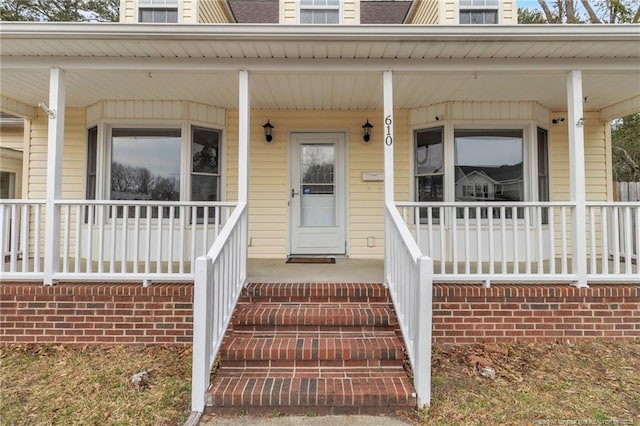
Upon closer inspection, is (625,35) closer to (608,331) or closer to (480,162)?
(480,162)

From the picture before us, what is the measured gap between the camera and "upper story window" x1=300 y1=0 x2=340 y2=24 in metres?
5.99

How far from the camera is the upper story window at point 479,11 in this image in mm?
5766

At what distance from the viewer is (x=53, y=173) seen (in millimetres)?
3652

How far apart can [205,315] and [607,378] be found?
321cm

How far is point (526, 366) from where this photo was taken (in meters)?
3.10

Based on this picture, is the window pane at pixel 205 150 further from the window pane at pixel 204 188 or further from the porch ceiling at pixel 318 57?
the porch ceiling at pixel 318 57

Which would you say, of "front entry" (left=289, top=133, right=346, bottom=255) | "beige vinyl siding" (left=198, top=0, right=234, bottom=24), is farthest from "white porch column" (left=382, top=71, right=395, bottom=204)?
"beige vinyl siding" (left=198, top=0, right=234, bottom=24)

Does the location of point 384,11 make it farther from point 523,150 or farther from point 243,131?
point 243,131

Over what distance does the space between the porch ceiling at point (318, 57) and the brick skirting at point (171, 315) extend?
7.48 ft

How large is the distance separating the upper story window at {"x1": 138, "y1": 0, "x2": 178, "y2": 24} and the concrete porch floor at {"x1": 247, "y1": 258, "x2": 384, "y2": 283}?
412cm

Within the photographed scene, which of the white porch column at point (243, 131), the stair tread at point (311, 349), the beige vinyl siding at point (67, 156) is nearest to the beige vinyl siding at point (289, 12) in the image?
the white porch column at point (243, 131)

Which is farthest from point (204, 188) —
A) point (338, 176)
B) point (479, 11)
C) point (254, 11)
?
point (479, 11)

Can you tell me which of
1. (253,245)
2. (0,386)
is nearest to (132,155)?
(253,245)

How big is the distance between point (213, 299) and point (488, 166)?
431cm
